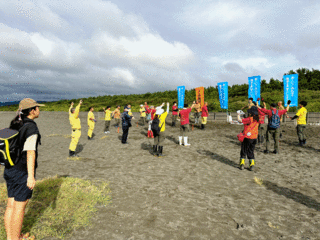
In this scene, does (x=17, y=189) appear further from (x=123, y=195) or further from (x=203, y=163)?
(x=203, y=163)

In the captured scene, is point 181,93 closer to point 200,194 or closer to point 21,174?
point 200,194

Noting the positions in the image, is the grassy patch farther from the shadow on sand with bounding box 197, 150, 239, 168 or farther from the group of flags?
the group of flags

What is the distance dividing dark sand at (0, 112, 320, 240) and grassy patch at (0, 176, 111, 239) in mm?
226

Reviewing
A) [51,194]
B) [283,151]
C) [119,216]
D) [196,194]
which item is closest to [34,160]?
[119,216]

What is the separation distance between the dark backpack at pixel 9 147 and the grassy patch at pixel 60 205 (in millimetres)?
1387

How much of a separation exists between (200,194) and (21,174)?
3.51m

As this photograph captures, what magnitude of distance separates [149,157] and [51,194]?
13.7 feet

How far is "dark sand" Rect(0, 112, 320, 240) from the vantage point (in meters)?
3.15

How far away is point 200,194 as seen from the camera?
14.7ft

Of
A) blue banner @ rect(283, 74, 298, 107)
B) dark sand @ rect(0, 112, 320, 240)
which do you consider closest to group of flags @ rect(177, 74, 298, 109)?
blue banner @ rect(283, 74, 298, 107)

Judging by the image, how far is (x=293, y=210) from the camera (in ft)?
12.5

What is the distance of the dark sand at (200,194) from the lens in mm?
3148

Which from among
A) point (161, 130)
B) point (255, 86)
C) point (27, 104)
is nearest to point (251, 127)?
point (161, 130)

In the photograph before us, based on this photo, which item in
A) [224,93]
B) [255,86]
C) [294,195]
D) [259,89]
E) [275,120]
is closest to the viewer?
[294,195]
